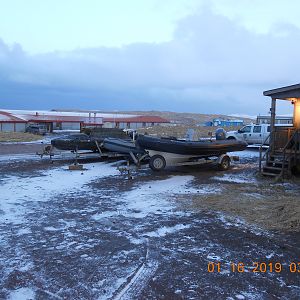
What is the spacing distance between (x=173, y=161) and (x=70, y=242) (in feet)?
27.4

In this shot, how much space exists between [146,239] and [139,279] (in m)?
1.45

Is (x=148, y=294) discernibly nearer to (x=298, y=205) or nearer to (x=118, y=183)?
(x=298, y=205)

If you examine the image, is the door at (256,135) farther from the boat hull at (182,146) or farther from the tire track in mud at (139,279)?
the tire track in mud at (139,279)

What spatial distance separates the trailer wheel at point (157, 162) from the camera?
1330cm

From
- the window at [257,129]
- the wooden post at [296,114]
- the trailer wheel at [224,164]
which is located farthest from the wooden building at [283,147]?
the window at [257,129]

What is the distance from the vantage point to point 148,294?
4.03 meters

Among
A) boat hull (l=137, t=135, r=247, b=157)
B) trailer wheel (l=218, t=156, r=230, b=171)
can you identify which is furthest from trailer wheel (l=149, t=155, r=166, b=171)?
trailer wheel (l=218, t=156, r=230, b=171)

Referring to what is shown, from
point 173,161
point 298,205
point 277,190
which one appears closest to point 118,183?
point 173,161

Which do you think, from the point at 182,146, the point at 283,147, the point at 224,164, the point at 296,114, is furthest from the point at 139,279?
the point at 296,114

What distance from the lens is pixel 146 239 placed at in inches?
230

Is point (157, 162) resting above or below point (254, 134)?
below

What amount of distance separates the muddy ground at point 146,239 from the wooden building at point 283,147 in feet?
5.08

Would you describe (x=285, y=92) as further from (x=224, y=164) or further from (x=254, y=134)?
(x=254, y=134)

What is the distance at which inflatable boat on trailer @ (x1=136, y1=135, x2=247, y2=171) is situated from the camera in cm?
1334
